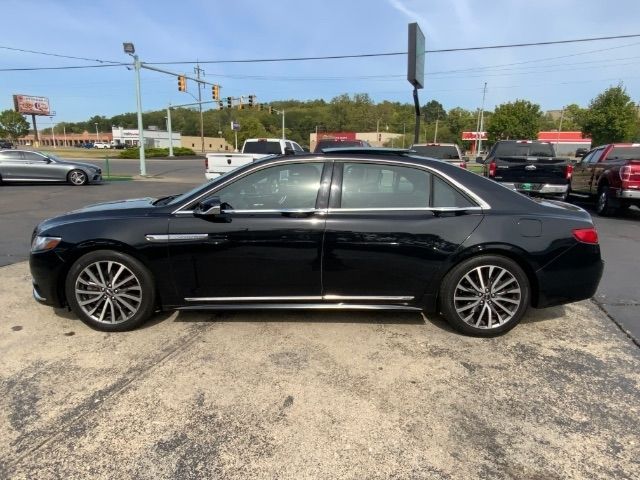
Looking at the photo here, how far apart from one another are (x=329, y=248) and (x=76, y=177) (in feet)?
55.2

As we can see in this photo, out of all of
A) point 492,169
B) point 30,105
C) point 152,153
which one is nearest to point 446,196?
point 492,169

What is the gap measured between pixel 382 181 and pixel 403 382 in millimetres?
1628

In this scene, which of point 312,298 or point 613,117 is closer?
point 312,298

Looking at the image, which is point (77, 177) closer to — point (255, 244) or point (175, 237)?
point (175, 237)

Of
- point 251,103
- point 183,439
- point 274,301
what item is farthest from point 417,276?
point 251,103

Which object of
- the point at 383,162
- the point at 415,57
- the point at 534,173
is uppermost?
the point at 415,57

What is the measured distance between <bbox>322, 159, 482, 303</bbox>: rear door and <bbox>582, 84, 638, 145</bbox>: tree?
1829 inches

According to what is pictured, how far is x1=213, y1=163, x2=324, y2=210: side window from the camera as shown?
3.72 metres

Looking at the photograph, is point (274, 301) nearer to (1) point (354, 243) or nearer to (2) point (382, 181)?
(1) point (354, 243)

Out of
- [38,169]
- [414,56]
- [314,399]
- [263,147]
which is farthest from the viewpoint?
[38,169]

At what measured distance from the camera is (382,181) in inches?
148

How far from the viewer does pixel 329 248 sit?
11.8 ft

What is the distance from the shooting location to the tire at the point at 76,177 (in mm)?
17172

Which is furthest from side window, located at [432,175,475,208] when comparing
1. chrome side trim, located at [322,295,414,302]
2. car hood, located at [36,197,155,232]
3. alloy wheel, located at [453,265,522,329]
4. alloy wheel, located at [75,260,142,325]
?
alloy wheel, located at [75,260,142,325]
